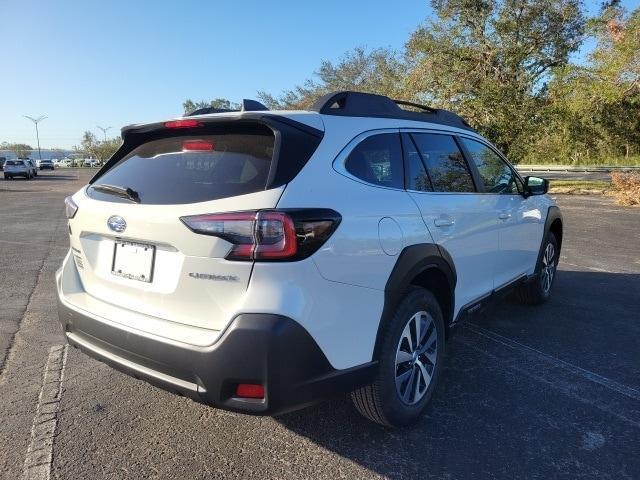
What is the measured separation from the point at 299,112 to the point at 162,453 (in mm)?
1947

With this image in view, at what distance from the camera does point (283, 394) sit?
223 centimetres

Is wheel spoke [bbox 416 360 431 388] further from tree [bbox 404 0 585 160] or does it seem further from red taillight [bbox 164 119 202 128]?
tree [bbox 404 0 585 160]

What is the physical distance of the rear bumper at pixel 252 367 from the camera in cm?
217

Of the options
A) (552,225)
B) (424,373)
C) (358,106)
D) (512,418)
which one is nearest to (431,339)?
(424,373)

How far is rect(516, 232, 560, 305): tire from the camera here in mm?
5219

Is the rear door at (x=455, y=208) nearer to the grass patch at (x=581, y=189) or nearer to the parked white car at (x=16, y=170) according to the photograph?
the grass patch at (x=581, y=189)

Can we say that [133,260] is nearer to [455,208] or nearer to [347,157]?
[347,157]

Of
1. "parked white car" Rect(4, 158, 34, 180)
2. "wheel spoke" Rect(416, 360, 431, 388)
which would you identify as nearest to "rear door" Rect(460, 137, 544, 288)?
"wheel spoke" Rect(416, 360, 431, 388)

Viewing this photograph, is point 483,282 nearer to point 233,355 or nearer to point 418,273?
point 418,273

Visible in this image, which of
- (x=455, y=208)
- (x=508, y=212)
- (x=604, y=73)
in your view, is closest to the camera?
(x=455, y=208)

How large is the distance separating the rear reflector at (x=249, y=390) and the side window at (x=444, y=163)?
1745 millimetres

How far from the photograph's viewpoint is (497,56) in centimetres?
1855

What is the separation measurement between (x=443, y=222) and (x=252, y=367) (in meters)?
1.61

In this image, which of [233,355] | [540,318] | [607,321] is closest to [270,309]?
[233,355]
